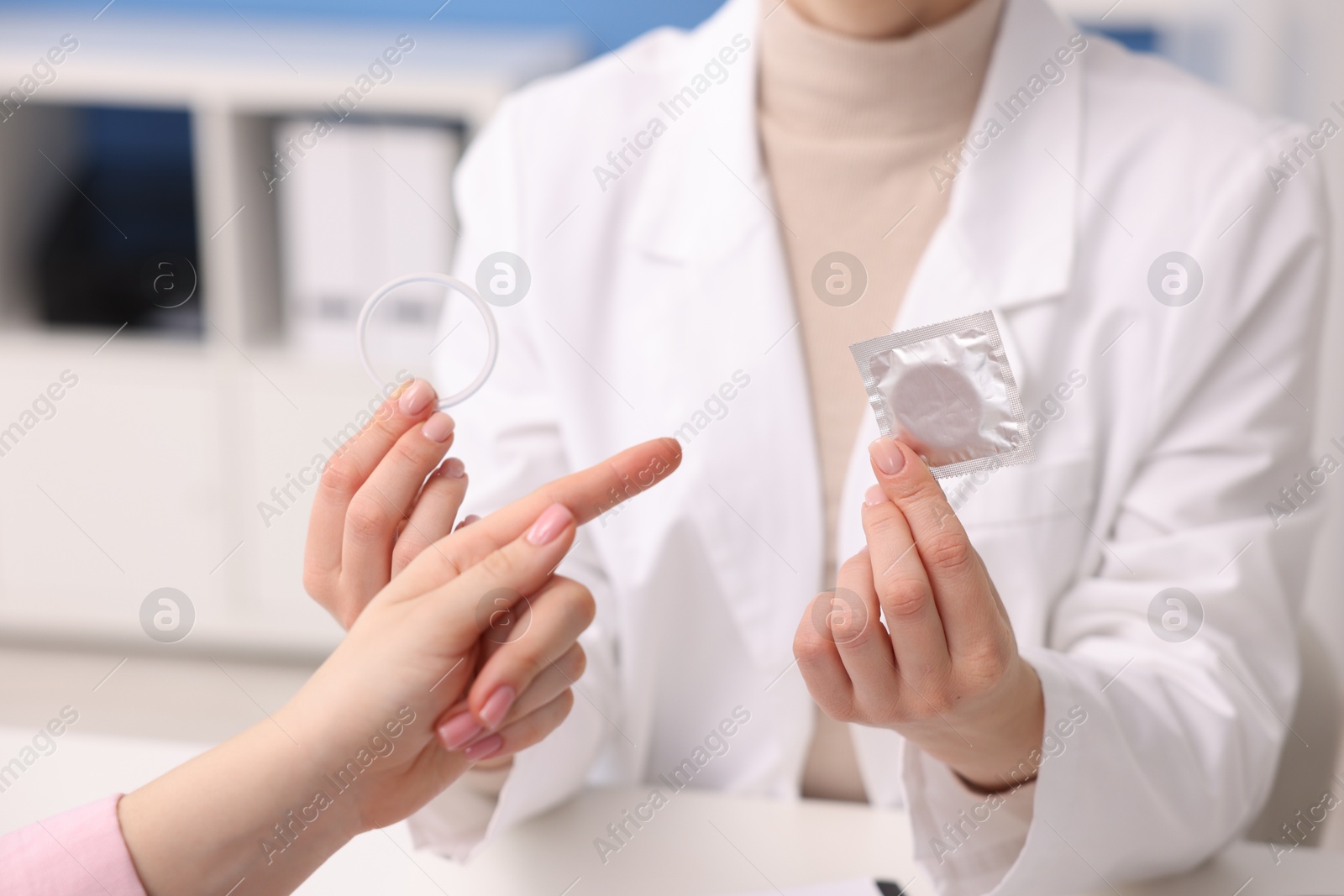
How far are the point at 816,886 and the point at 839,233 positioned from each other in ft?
1.81

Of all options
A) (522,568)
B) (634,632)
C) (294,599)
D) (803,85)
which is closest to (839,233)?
(803,85)

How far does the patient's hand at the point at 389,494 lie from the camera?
688 millimetres

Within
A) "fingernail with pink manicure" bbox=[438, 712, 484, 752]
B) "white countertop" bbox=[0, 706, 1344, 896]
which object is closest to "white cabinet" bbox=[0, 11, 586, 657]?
"white countertop" bbox=[0, 706, 1344, 896]

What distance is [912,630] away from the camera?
63cm

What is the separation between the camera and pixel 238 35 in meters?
2.18

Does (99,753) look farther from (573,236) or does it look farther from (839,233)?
(839,233)

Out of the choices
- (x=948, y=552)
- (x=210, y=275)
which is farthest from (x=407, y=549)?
(x=210, y=275)

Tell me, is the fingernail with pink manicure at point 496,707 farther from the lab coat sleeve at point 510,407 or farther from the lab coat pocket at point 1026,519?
the lab coat pocket at point 1026,519

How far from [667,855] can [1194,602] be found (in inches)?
17.6

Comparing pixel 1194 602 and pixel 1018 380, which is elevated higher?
pixel 1018 380

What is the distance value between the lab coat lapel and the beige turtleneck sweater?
27 millimetres

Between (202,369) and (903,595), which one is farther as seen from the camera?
(202,369)

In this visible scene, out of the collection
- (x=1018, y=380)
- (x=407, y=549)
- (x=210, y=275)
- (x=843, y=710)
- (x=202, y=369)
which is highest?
(x=210, y=275)

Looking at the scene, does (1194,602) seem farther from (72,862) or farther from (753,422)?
(72,862)
